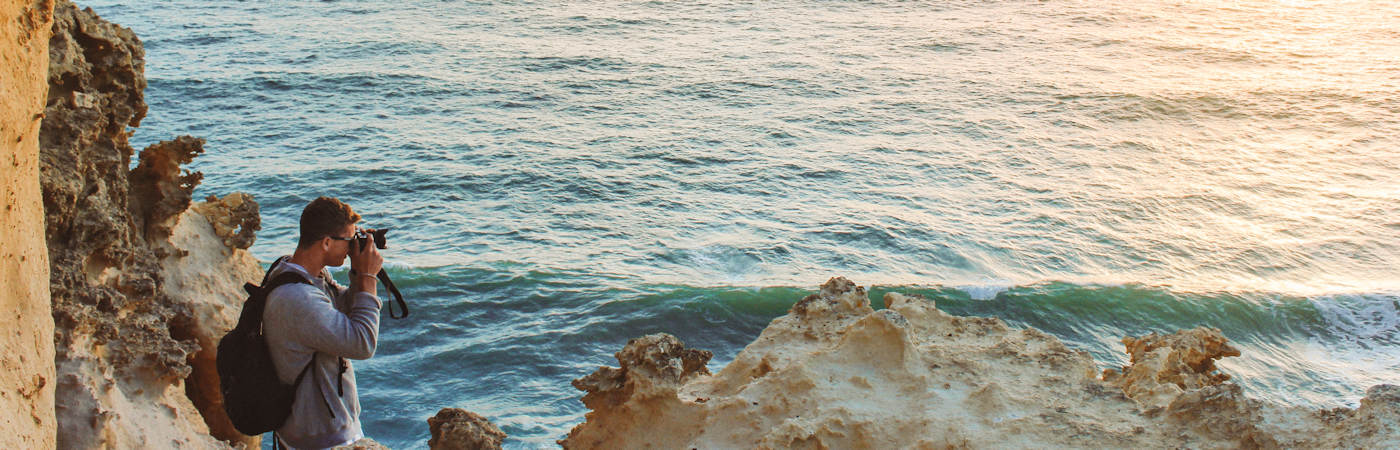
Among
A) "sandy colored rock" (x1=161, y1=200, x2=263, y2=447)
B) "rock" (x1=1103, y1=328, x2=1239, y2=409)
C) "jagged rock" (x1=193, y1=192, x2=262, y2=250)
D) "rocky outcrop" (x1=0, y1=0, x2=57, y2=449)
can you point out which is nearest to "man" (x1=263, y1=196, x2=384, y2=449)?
"rocky outcrop" (x1=0, y1=0, x2=57, y2=449)

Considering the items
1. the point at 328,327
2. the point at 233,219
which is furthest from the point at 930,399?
the point at 233,219

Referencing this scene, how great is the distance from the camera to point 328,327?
333 cm

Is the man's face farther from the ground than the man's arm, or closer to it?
farther from the ground

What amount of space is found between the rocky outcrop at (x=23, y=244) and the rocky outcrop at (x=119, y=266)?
45 cm

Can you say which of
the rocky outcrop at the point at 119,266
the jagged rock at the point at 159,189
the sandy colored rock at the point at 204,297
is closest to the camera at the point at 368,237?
the rocky outcrop at the point at 119,266

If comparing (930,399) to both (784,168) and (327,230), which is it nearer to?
(327,230)

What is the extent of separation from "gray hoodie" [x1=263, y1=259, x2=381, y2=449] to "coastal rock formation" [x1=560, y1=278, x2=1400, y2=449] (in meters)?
1.26

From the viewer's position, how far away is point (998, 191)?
42.4ft

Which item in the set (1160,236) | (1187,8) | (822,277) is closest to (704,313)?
(822,277)

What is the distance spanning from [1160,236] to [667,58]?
32.1ft

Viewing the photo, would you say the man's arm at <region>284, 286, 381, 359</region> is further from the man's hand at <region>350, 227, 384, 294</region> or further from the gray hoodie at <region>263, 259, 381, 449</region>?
the man's hand at <region>350, 227, 384, 294</region>

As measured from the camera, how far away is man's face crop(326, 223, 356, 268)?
11.6 feet

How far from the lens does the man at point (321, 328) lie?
3342 millimetres

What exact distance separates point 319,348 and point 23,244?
2.92ft
